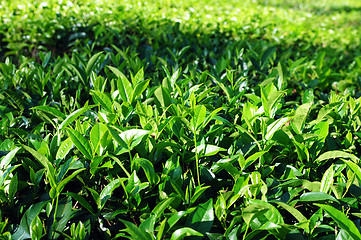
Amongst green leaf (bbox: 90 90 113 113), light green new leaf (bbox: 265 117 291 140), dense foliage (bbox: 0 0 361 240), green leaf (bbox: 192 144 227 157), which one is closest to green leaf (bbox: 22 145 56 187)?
dense foliage (bbox: 0 0 361 240)

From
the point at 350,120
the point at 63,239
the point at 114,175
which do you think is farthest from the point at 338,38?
the point at 63,239

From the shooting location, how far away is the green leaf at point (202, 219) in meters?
1.29

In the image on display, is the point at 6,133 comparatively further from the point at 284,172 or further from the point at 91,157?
the point at 284,172

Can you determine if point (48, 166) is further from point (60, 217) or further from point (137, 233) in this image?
point (137, 233)

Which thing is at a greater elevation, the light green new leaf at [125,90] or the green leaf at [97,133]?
the light green new leaf at [125,90]

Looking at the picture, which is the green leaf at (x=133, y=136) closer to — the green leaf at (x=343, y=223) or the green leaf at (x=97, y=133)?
the green leaf at (x=97, y=133)

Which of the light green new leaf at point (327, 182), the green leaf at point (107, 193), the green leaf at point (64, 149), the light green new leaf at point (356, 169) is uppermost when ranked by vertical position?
the light green new leaf at point (356, 169)

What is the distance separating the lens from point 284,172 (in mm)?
1645

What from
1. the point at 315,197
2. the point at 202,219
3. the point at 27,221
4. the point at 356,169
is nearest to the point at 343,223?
the point at 315,197

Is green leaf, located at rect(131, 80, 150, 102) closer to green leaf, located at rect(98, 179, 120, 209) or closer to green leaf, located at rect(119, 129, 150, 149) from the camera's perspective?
green leaf, located at rect(119, 129, 150, 149)

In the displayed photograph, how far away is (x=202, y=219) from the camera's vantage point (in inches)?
51.4

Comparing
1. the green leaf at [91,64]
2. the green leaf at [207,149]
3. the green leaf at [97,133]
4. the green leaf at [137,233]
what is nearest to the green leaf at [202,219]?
the green leaf at [137,233]

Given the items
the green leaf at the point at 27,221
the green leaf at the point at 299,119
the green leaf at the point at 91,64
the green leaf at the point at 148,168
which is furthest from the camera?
the green leaf at the point at 91,64

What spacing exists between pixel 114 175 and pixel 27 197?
0.40 meters
